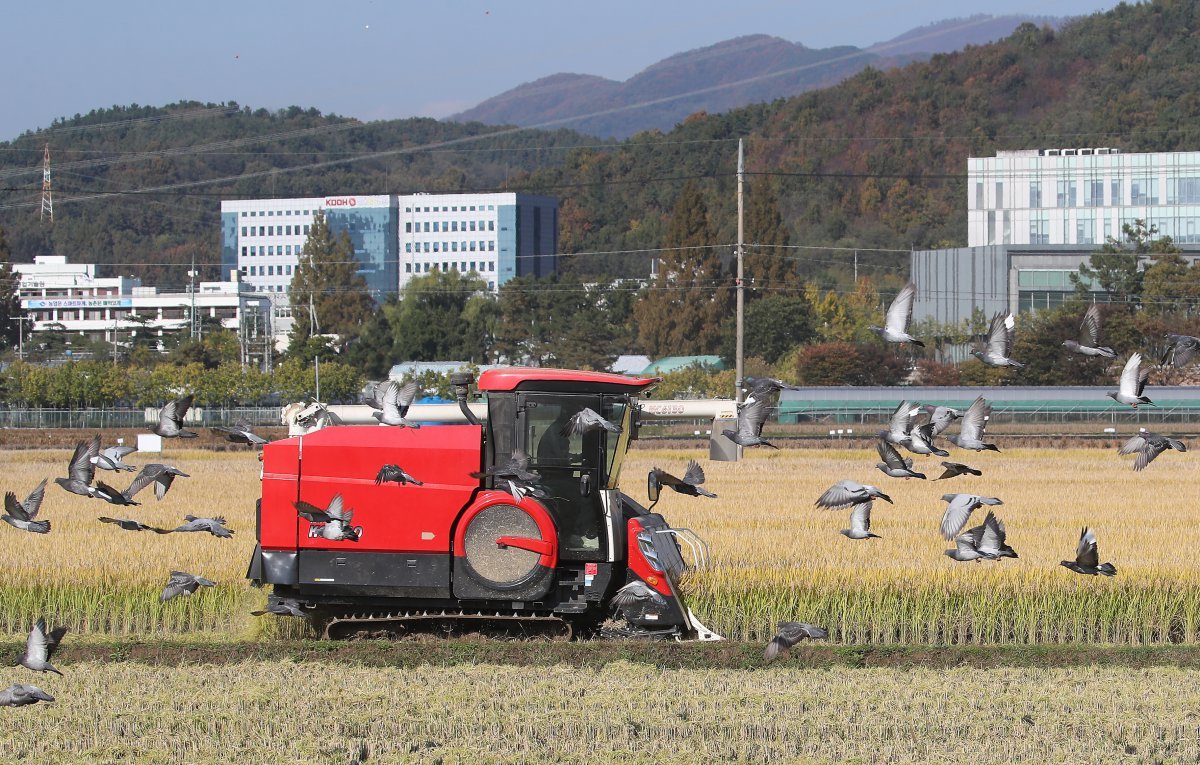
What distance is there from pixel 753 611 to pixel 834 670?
7.78ft

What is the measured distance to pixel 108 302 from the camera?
16062cm

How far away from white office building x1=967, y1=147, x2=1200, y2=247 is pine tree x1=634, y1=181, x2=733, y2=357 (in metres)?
22.9

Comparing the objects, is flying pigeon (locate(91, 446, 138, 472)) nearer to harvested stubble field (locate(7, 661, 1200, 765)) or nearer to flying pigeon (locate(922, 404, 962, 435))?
harvested stubble field (locate(7, 661, 1200, 765))

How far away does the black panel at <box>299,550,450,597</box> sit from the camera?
568 inches

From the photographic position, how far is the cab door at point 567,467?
1443 cm

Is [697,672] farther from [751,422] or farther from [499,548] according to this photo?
[751,422]

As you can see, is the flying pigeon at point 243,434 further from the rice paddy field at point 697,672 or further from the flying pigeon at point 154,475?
the rice paddy field at point 697,672

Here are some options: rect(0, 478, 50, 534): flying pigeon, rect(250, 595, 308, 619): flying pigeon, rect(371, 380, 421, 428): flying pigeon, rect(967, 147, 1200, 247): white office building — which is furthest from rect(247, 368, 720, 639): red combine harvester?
rect(967, 147, 1200, 247): white office building

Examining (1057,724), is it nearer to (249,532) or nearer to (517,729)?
(517,729)

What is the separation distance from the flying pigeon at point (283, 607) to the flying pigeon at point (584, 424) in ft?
10.9

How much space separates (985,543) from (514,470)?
4.98 m

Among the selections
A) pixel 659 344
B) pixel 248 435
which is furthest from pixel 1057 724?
pixel 659 344

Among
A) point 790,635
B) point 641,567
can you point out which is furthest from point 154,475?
point 790,635

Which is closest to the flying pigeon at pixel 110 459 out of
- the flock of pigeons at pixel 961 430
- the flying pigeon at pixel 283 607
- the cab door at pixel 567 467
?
the flying pigeon at pixel 283 607
